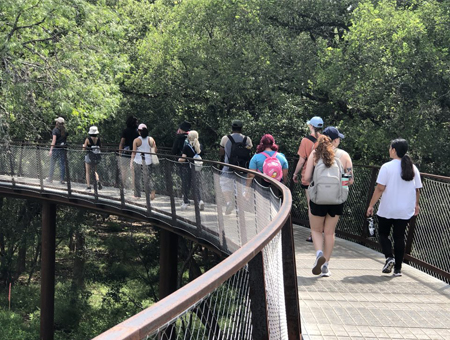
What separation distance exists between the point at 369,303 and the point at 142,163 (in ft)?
24.6

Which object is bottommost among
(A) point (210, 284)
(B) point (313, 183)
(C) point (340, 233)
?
(C) point (340, 233)

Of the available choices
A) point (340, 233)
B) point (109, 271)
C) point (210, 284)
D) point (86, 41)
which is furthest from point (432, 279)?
point (109, 271)

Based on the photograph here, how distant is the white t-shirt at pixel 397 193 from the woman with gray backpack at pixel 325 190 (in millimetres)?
544

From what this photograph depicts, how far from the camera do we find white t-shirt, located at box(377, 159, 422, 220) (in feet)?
26.6

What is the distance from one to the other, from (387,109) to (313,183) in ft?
42.7

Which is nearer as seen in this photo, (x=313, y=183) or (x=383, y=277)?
(x=313, y=183)

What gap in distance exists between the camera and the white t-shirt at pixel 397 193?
26.6 ft

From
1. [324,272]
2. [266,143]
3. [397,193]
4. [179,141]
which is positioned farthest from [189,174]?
[397,193]

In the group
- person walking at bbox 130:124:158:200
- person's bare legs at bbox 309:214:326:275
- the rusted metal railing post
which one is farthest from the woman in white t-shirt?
person walking at bbox 130:124:158:200

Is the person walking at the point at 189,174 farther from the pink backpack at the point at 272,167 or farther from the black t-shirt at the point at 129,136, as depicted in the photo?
the black t-shirt at the point at 129,136

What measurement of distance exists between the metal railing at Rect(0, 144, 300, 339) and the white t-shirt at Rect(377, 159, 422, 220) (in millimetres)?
1394

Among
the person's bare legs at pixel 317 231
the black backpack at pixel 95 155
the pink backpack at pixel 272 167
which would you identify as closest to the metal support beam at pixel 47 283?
the black backpack at pixel 95 155

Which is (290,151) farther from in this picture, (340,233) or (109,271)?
(109,271)

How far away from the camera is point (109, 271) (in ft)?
112
